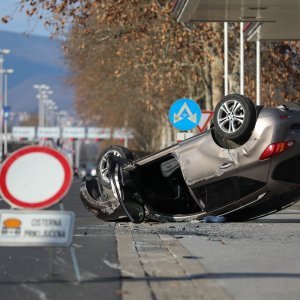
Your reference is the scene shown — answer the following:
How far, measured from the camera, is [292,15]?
2589cm

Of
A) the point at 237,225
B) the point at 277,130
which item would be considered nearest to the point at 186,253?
the point at 277,130

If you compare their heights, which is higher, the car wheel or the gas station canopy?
the gas station canopy

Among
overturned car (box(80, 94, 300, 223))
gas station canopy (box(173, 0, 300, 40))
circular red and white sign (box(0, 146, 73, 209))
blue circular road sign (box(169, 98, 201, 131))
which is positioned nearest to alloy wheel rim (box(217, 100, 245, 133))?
overturned car (box(80, 94, 300, 223))

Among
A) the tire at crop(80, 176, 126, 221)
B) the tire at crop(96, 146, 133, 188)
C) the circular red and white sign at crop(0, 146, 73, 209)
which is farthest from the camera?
the tire at crop(96, 146, 133, 188)

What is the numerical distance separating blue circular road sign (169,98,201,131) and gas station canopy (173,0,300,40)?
2151mm

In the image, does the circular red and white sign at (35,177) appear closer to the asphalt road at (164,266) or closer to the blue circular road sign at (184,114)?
the asphalt road at (164,266)

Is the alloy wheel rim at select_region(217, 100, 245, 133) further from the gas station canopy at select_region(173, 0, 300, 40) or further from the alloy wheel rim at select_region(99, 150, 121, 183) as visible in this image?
the gas station canopy at select_region(173, 0, 300, 40)

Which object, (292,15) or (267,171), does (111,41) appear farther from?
(267,171)

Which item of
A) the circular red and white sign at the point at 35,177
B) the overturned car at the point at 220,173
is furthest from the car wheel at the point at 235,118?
the circular red and white sign at the point at 35,177

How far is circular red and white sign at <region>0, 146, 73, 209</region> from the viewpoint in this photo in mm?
9469

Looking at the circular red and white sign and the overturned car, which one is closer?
the circular red and white sign

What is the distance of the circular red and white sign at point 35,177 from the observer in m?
9.47

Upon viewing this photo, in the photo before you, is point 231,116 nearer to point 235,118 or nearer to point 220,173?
point 235,118

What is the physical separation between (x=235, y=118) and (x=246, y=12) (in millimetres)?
10303
